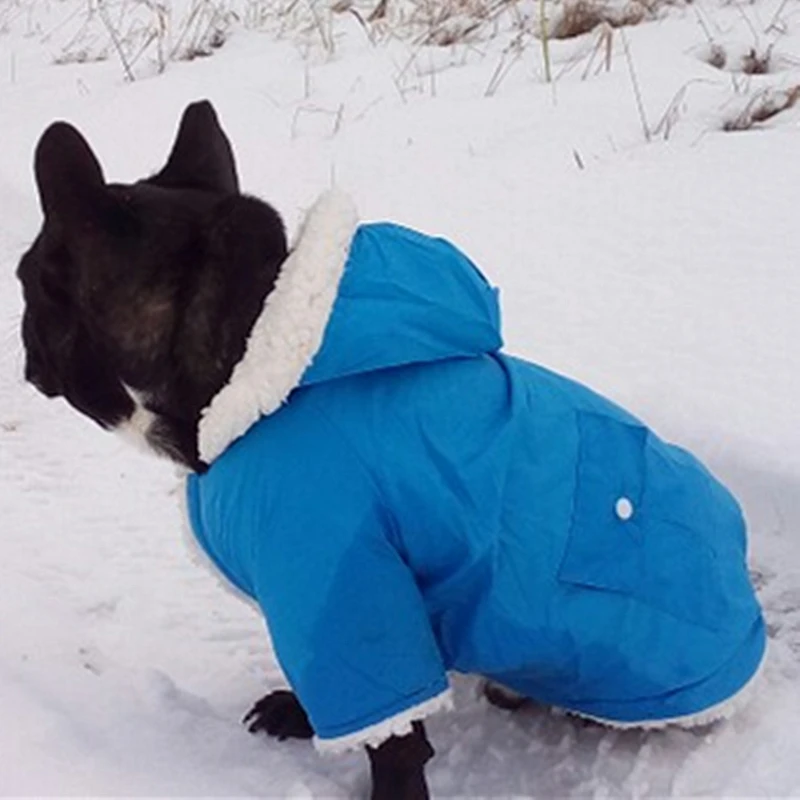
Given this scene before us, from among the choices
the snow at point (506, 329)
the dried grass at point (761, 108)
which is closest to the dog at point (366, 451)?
the snow at point (506, 329)

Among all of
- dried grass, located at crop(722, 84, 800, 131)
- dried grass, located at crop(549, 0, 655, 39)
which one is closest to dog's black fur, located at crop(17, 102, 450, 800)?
dried grass, located at crop(722, 84, 800, 131)

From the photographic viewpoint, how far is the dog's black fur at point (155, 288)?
5.25ft

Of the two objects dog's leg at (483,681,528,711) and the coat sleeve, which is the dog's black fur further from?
dog's leg at (483,681,528,711)

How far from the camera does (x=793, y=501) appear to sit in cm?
229

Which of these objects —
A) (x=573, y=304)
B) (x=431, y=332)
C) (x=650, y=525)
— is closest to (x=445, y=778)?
(x=650, y=525)

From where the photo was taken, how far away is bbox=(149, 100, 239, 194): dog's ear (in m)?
1.76

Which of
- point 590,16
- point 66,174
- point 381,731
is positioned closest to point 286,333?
point 66,174

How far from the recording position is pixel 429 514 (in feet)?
5.39

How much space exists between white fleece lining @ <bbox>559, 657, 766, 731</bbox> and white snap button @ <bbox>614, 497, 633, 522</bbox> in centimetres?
26

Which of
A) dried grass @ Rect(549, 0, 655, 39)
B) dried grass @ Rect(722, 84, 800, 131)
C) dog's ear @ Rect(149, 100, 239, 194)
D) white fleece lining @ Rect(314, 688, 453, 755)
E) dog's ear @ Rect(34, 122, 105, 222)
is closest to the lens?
dog's ear @ Rect(34, 122, 105, 222)

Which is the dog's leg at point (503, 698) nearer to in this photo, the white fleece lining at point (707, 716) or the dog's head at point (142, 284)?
the white fleece lining at point (707, 716)

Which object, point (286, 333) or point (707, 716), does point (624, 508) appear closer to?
point (707, 716)

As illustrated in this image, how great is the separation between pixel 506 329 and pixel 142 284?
1260 millimetres

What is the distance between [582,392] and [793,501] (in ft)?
1.90
